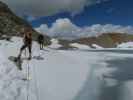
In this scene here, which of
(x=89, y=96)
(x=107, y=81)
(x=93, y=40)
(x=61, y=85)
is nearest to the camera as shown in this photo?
(x=89, y=96)

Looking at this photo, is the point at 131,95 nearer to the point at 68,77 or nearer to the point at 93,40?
the point at 68,77

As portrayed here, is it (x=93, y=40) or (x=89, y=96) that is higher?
(x=93, y=40)

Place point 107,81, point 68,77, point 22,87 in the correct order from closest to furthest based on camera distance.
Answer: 1. point 22,87
2. point 107,81
3. point 68,77

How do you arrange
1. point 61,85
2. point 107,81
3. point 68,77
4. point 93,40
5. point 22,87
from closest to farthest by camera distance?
1. point 22,87
2. point 61,85
3. point 107,81
4. point 68,77
5. point 93,40

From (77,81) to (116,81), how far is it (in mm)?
1635

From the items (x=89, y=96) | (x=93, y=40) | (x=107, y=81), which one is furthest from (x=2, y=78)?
(x=93, y=40)

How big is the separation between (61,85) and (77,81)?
999mm

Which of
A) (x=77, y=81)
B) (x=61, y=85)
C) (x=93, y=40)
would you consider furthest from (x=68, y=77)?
(x=93, y=40)

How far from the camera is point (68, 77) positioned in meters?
10.2

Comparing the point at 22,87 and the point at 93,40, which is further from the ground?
the point at 93,40

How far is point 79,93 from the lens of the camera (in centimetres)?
785

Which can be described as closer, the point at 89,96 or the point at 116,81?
the point at 89,96

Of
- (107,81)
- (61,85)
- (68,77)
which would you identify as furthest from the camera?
(68,77)

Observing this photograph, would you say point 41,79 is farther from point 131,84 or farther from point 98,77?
point 131,84
